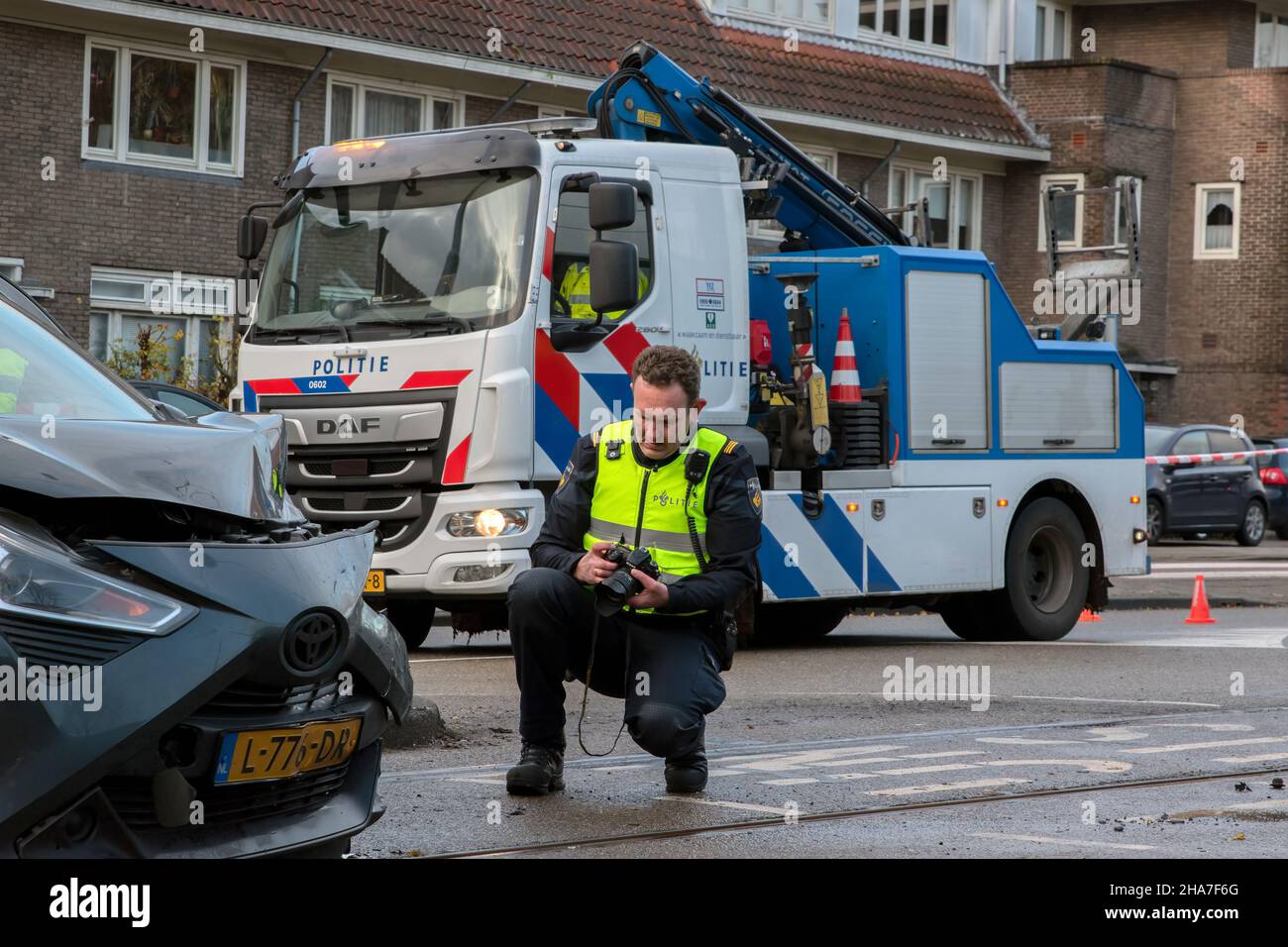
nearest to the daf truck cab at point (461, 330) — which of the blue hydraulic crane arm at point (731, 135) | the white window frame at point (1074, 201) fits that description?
the blue hydraulic crane arm at point (731, 135)

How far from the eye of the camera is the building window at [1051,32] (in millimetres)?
37031

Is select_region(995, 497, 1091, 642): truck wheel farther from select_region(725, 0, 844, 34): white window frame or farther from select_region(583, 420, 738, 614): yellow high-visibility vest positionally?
select_region(725, 0, 844, 34): white window frame

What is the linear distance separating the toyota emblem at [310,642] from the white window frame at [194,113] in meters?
19.4

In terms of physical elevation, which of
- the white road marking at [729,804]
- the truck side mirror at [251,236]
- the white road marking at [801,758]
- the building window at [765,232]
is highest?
the building window at [765,232]

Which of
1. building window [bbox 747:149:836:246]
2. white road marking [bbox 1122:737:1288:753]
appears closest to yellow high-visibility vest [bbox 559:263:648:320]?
building window [bbox 747:149:836:246]

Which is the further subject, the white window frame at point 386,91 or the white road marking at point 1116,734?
the white window frame at point 386,91

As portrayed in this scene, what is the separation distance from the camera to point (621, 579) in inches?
274

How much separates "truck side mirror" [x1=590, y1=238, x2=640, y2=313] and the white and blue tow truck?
0.02 meters

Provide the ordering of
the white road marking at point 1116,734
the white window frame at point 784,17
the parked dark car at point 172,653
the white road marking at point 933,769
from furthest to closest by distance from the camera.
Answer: the white window frame at point 784,17 < the white road marking at point 1116,734 < the white road marking at point 933,769 < the parked dark car at point 172,653

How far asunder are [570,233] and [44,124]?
1234 cm

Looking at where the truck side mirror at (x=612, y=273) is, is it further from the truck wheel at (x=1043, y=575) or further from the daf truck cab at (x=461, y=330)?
the truck wheel at (x=1043, y=575)

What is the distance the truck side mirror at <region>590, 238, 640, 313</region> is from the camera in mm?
11422

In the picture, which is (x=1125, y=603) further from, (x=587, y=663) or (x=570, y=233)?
(x=587, y=663)

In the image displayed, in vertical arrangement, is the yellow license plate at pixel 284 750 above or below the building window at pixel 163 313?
below
